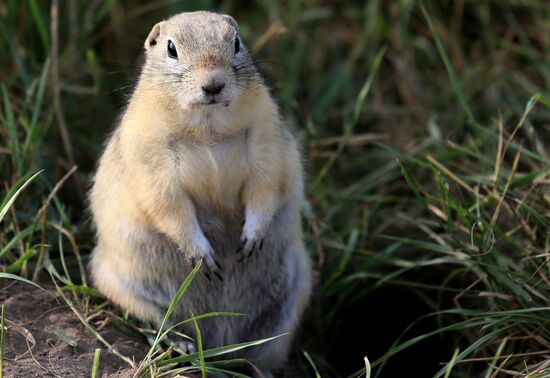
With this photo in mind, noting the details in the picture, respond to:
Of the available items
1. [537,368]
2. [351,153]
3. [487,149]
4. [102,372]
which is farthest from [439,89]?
[102,372]

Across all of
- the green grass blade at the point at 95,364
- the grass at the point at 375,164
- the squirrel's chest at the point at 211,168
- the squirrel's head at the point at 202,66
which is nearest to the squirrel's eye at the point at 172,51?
the squirrel's head at the point at 202,66

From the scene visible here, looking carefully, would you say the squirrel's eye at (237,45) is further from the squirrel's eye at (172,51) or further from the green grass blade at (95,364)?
the green grass blade at (95,364)

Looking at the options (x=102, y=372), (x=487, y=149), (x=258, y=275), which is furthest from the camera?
(x=487, y=149)

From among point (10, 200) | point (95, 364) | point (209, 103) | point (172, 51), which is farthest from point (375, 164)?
point (95, 364)

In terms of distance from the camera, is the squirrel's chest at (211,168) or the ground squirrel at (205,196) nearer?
the ground squirrel at (205,196)

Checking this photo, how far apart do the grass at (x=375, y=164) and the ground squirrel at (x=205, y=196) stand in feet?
0.88

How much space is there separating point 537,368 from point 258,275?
1.57 meters

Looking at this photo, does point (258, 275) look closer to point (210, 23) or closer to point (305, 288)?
point (305, 288)

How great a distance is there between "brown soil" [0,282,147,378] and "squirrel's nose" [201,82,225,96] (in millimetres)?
1412

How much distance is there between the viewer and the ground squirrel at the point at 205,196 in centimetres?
436

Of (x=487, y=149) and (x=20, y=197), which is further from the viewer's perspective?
(x=487, y=149)

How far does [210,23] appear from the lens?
14.5 feet

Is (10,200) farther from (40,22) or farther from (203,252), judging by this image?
(40,22)

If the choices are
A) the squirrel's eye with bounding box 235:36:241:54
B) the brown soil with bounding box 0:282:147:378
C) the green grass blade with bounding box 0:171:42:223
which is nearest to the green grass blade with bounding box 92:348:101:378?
the brown soil with bounding box 0:282:147:378
